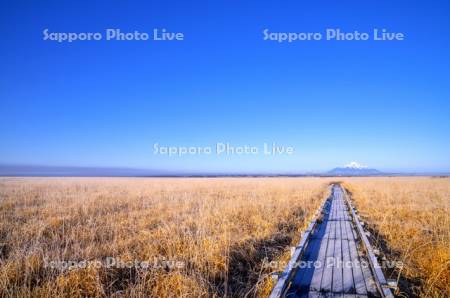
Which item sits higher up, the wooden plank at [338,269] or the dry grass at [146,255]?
the dry grass at [146,255]

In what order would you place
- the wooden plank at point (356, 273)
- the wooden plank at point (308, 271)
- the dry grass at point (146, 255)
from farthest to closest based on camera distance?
the wooden plank at point (308, 271)
the wooden plank at point (356, 273)
the dry grass at point (146, 255)

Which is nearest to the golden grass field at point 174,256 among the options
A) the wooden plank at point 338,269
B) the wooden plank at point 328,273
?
the wooden plank at point 328,273

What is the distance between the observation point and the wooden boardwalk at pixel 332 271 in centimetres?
427

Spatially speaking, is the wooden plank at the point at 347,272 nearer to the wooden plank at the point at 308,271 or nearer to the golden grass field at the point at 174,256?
the wooden plank at the point at 308,271

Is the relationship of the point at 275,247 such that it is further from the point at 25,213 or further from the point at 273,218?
the point at 25,213

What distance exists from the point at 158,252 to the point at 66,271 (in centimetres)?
184

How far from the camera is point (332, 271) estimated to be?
5.09 m

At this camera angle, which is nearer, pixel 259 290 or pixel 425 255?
pixel 259 290

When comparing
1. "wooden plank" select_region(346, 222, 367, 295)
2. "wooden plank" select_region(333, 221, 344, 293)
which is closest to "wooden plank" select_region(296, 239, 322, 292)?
"wooden plank" select_region(333, 221, 344, 293)

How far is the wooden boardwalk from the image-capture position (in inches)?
168

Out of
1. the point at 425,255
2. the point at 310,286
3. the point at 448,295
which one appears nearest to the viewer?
the point at 448,295

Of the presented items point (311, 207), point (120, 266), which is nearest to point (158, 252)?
point (120, 266)

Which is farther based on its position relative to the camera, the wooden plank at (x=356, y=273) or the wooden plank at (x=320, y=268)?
the wooden plank at (x=320, y=268)

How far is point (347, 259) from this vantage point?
5883 mm
